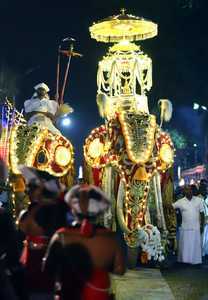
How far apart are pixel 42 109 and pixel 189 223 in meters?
3.98

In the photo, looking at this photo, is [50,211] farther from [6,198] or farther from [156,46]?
[156,46]

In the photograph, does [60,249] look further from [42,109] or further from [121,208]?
[42,109]

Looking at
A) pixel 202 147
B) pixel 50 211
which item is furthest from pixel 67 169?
pixel 202 147

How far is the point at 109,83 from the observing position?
13.9m

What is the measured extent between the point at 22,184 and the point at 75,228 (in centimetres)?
694

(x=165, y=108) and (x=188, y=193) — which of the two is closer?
(x=165, y=108)

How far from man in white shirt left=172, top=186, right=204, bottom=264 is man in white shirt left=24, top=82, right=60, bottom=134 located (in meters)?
3.19

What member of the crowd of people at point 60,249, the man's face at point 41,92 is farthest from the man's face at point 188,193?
the crowd of people at point 60,249

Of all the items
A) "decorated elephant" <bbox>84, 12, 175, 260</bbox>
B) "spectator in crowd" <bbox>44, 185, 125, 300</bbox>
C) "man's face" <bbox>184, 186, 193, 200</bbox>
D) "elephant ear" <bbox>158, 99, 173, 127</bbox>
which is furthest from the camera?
"man's face" <bbox>184, 186, 193, 200</bbox>

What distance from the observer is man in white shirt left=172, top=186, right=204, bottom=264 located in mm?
13672

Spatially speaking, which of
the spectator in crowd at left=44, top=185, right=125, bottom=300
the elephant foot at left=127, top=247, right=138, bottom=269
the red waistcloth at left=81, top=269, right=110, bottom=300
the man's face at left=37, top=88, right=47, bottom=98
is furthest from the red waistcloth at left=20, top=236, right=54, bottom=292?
the man's face at left=37, top=88, right=47, bottom=98

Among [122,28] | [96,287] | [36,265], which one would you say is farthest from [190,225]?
[96,287]

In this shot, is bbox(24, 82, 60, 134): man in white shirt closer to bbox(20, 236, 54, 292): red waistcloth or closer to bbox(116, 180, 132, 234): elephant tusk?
bbox(116, 180, 132, 234): elephant tusk

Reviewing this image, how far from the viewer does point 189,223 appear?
543 inches
